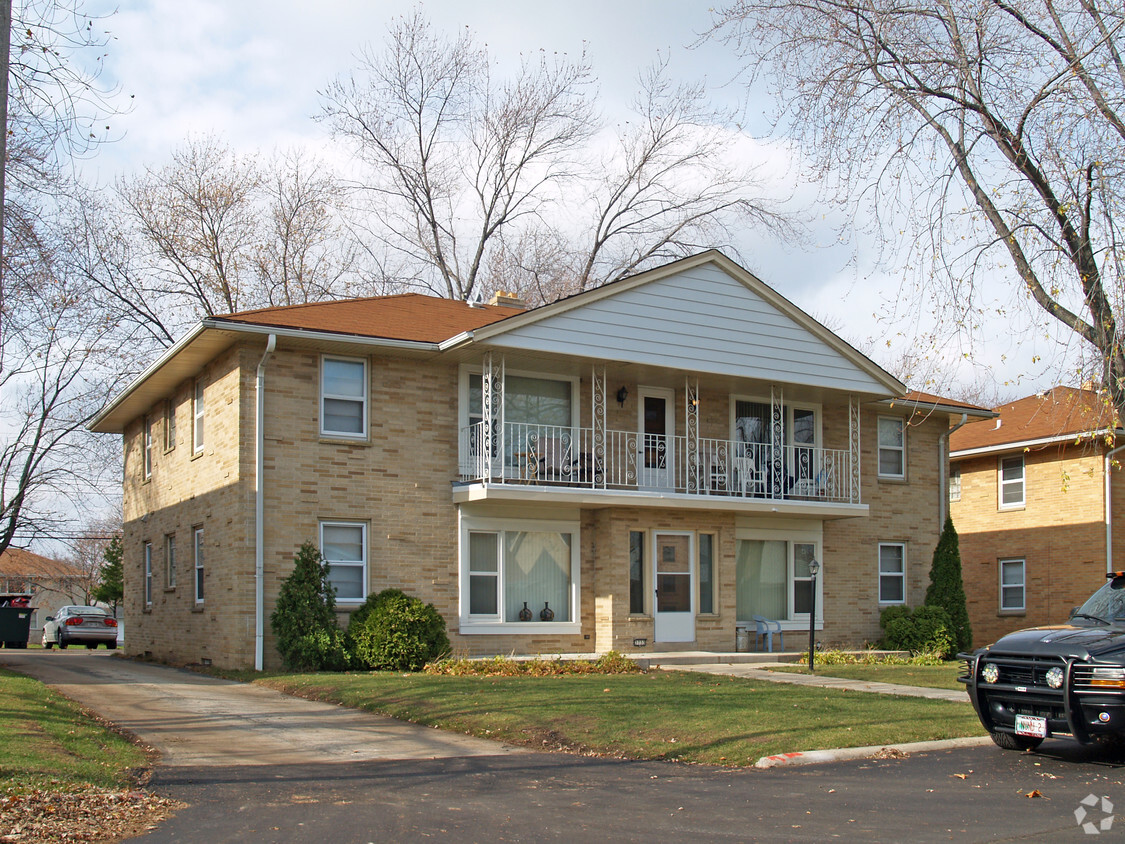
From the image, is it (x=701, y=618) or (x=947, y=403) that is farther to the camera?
(x=947, y=403)

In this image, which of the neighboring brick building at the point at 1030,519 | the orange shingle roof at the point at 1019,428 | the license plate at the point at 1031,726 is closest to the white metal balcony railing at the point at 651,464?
the orange shingle roof at the point at 1019,428

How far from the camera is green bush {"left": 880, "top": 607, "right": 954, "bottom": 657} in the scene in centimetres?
2253

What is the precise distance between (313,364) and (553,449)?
4.43 meters

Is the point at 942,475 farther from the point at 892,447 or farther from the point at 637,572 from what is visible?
the point at 637,572

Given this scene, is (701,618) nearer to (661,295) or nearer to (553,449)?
(553,449)

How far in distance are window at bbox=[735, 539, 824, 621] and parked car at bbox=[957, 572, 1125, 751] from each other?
11652 millimetres

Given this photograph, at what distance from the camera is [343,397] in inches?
733

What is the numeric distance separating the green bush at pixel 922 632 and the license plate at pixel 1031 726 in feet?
44.2

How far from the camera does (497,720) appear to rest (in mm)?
11445

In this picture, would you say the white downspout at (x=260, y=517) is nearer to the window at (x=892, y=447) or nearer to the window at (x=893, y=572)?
the window at (x=893, y=572)

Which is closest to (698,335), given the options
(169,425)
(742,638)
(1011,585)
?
(742,638)

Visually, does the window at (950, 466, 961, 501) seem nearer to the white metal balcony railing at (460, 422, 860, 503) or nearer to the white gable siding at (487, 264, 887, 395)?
the white metal balcony railing at (460, 422, 860, 503)

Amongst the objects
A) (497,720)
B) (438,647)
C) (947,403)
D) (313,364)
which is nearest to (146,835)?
(497,720)

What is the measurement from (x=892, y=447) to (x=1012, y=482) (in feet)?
22.2
